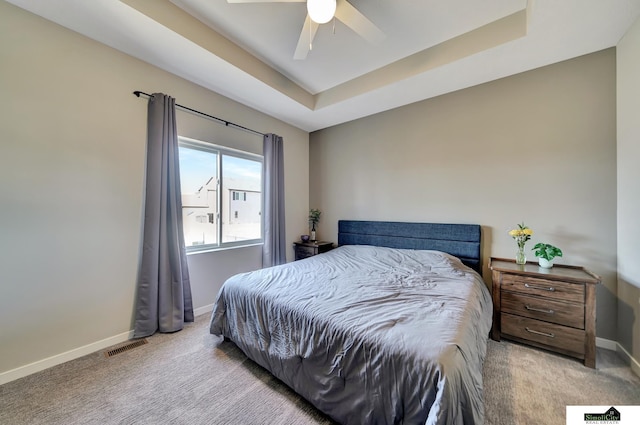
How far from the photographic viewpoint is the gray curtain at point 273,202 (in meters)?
3.59

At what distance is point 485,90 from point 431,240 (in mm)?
1881

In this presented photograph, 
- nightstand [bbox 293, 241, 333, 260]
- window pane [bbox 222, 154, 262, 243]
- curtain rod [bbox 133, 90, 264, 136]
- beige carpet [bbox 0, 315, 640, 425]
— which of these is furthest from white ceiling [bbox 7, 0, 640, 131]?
beige carpet [bbox 0, 315, 640, 425]

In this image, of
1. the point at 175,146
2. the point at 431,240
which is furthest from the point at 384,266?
the point at 175,146

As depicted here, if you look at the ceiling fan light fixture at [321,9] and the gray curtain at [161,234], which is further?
the gray curtain at [161,234]

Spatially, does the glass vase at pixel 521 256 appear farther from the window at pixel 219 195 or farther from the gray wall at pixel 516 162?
the window at pixel 219 195

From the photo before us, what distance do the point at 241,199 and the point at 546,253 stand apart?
3608 millimetres

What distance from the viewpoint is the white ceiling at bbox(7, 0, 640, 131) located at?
187 centimetres

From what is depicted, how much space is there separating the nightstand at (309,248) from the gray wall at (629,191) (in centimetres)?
318

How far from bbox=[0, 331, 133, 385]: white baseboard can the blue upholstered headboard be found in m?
2.95

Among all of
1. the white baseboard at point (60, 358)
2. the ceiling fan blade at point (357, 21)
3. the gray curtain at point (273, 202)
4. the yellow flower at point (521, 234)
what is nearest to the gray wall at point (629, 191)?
the yellow flower at point (521, 234)

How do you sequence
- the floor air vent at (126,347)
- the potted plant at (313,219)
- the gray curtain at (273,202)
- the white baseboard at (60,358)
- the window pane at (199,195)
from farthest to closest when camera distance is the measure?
the potted plant at (313,219) < the gray curtain at (273,202) < the window pane at (199,195) < the floor air vent at (126,347) < the white baseboard at (60,358)

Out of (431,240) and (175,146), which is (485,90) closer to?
(431,240)

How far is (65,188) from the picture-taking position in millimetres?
2029

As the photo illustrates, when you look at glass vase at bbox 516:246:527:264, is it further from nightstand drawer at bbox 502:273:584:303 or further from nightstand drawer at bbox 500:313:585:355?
nightstand drawer at bbox 500:313:585:355
